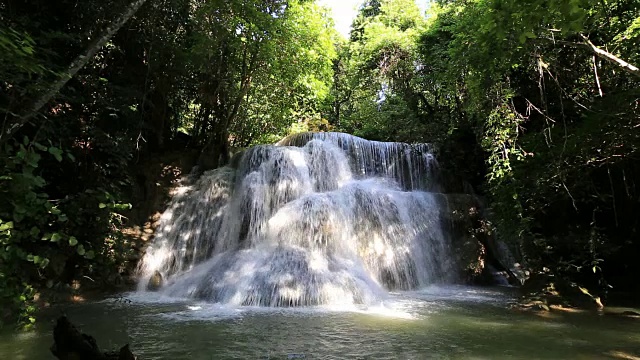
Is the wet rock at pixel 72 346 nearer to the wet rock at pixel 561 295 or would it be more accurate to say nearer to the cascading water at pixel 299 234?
the cascading water at pixel 299 234

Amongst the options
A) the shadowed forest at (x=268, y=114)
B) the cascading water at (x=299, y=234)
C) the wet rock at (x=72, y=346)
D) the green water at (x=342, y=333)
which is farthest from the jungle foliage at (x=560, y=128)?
the wet rock at (x=72, y=346)

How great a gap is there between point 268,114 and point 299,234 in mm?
8713

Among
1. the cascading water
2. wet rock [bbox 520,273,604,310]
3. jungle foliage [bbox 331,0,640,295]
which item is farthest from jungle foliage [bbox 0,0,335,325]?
wet rock [bbox 520,273,604,310]

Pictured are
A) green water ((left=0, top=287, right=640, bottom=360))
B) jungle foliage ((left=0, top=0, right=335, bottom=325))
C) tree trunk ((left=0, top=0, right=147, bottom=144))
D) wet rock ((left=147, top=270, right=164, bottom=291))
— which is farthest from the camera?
wet rock ((left=147, top=270, right=164, bottom=291))

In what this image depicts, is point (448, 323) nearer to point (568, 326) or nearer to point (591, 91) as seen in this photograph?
point (568, 326)

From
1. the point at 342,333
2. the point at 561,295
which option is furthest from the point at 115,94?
the point at 561,295

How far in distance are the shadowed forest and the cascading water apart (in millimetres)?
1129

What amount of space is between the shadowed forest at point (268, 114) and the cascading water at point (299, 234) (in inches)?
44.4

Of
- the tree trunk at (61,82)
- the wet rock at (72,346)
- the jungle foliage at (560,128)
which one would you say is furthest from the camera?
the jungle foliage at (560,128)

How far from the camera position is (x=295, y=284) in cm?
798

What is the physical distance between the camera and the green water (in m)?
4.75

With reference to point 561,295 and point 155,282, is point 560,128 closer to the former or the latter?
point 561,295

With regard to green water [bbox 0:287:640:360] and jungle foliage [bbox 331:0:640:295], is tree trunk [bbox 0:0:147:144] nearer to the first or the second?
green water [bbox 0:287:640:360]

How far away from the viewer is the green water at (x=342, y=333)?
15.6ft
